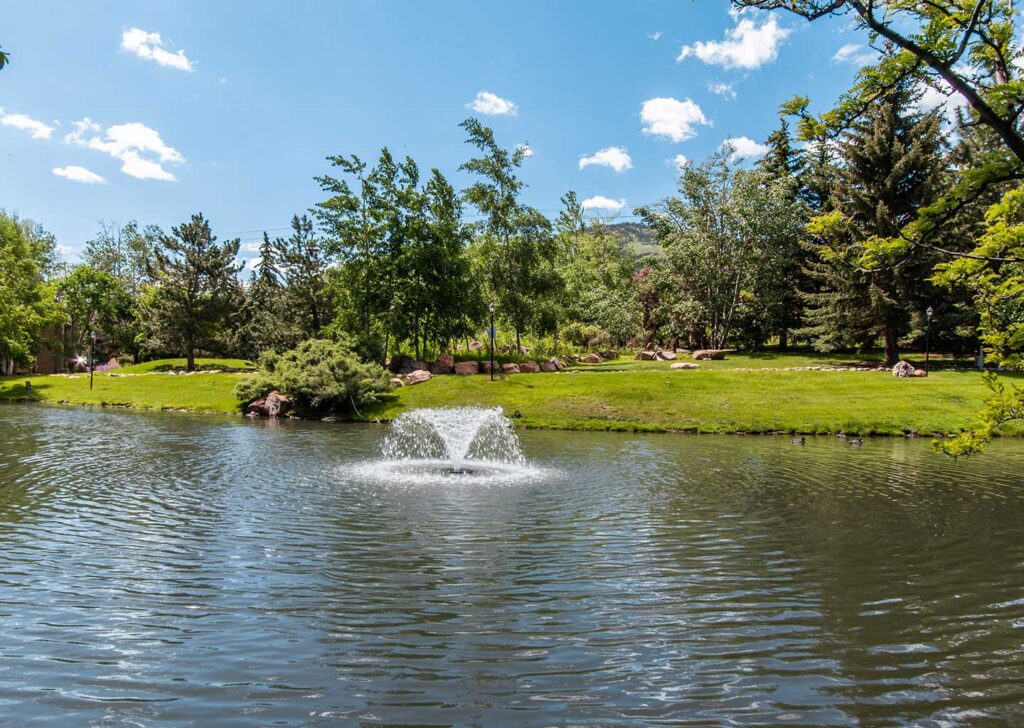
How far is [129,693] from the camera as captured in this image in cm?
473

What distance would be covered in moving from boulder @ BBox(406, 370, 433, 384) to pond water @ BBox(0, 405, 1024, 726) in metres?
21.8

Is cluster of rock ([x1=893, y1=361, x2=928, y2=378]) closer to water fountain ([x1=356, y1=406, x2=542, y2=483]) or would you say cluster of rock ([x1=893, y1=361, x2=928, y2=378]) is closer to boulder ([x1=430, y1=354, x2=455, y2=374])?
water fountain ([x1=356, y1=406, x2=542, y2=483])

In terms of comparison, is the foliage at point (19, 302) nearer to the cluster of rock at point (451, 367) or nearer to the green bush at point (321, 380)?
the green bush at point (321, 380)

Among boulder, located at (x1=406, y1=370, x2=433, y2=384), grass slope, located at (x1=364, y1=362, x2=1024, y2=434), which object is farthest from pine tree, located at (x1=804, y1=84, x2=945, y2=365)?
boulder, located at (x1=406, y1=370, x2=433, y2=384)

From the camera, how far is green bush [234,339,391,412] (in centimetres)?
3050

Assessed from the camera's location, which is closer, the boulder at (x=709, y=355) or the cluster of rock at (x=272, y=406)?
the cluster of rock at (x=272, y=406)

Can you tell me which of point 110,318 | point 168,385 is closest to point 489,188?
point 168,385

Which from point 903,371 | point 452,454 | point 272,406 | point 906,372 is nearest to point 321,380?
point 272,406

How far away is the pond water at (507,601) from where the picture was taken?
471 centimetres

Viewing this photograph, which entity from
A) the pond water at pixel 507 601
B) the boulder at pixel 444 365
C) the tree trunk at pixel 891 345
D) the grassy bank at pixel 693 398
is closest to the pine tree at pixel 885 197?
the tree trunk at pixel 891 345

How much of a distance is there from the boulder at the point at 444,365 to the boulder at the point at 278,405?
967 cm

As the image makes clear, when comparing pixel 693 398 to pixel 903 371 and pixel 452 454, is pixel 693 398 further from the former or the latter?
pixel 452 454

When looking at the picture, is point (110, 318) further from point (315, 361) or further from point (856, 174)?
point (856, 174)

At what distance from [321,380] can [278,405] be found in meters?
3.09
